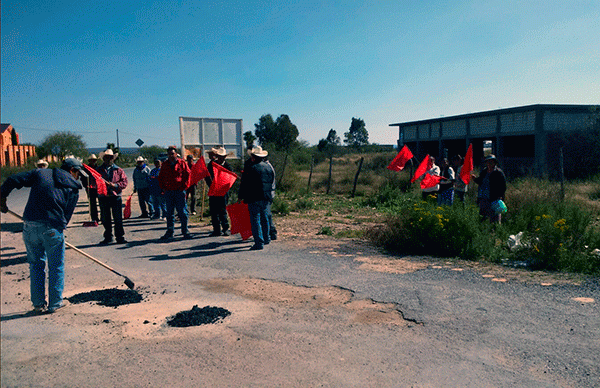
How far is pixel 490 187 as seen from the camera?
9.07 m

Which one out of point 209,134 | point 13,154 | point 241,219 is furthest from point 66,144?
point 241,219

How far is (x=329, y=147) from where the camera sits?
6425cm

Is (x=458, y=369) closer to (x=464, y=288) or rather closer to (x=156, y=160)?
(x=464, y=288)

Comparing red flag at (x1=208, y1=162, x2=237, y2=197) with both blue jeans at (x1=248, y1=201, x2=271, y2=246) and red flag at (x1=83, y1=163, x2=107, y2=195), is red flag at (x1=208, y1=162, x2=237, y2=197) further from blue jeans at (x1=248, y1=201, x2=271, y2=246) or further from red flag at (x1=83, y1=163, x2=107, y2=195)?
red flag at (x1=83, y1=163, x2=107, y2=195)

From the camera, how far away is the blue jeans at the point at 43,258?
5211mm

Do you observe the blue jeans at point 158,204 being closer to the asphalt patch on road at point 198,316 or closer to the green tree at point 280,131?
the asphalt patch on road at point 198,316

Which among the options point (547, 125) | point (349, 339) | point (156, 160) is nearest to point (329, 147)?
point (547, 125)

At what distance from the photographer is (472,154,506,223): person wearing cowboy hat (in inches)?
352

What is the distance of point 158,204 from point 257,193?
539 centimetres

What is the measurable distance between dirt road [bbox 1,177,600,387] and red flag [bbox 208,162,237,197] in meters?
2.67

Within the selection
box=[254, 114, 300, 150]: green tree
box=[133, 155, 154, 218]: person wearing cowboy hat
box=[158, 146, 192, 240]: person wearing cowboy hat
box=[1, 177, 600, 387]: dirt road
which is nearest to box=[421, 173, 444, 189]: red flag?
box=[1, 177, 600, 387]: dirt road

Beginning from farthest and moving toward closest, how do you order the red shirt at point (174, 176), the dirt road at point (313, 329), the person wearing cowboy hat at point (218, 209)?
the person wearing cowboy hat at point (218, 209), the red shirt at point (174, 176), the dirt road at point (313, 329)

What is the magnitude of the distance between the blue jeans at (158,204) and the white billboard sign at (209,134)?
2.32 m

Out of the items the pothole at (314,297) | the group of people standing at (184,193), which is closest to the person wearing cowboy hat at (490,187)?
the group of people standing at (184,193)
